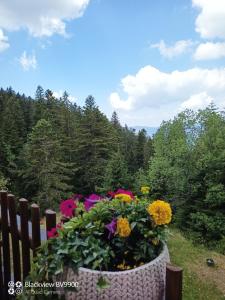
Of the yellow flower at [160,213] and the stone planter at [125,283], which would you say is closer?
the stone planter at [125,283]

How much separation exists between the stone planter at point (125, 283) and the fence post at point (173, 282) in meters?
0.07

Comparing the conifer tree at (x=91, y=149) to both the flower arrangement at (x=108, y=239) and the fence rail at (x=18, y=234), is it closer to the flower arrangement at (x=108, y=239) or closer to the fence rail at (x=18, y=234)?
the fence rail at (x=18, y=234)

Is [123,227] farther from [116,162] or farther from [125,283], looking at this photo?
[116,162]

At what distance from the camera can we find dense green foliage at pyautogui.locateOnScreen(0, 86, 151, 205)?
74.9 feet

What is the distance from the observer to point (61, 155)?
995 inches

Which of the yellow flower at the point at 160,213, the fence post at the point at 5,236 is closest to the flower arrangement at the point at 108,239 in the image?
the yellow flower at the point at 160,213

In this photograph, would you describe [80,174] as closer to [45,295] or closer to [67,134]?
[67,134]

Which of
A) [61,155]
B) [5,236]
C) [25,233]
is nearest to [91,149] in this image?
[61,155]

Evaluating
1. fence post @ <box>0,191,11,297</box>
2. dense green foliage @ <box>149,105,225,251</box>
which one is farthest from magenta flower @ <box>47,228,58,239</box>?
dense green foliage @ <box>149,105,225,251</box>

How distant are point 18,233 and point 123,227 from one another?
114 centimetres

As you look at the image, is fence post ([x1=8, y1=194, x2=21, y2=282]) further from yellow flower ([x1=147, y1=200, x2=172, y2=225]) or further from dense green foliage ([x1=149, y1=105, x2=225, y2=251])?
dense green foliage ([x1=149, y1=105, x2=225, y2=251])

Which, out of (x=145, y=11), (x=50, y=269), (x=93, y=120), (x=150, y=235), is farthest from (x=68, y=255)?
(x=93, y=120)

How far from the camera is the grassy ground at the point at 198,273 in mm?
5961

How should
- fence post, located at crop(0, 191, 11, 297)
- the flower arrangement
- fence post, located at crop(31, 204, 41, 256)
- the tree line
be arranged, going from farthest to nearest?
1. the tree line
2. fence post, located at crop(0, 191, 11, 297)
3. fence post, located at crop(31, 204, 41, 256)
4. the flower arrangement
